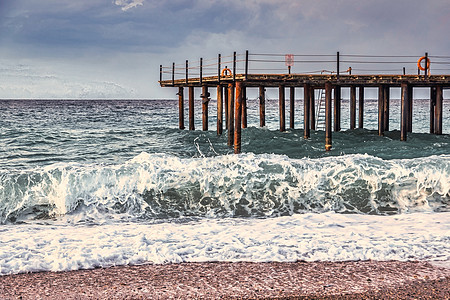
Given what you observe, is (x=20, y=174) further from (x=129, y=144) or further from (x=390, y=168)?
(x=129, y=144)

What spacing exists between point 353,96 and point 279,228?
20.7 meters

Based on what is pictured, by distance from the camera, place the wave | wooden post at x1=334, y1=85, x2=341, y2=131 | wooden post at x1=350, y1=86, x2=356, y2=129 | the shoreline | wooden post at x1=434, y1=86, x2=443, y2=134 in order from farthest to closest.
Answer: wooden post at x1=350, y1=86, x2=356, y2=129, wooden post at x1=334, y1=85, x2=341, y2=131, wooden post at x1=434, y1=86, x2=443, y2=134, the wave, the shoreline

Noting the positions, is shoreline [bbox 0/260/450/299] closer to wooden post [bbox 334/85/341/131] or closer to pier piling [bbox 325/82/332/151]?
pier piling [bbox 325/82/332/151]

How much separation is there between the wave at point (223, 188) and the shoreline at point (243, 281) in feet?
10.6

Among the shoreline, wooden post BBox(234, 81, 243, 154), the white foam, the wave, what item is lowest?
the shoreline

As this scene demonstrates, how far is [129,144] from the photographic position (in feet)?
82.4

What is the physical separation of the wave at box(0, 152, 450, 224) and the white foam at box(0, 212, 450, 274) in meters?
1.20

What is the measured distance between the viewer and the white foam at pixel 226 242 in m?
5.57

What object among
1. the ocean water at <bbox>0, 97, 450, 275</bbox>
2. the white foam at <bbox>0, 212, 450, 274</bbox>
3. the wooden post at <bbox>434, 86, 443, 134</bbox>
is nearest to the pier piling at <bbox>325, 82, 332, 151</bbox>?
the ocean water at <bbox>0, 97, 450, 275</bbox>

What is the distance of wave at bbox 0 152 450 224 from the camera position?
29.5 ft

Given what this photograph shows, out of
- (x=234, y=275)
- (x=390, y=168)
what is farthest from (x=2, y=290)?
(x=390, y=168)

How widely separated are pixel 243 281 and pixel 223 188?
17.1ft

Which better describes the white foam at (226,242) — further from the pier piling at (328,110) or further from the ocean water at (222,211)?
the pier piling at (328,110)

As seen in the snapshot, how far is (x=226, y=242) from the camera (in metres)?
6.21
